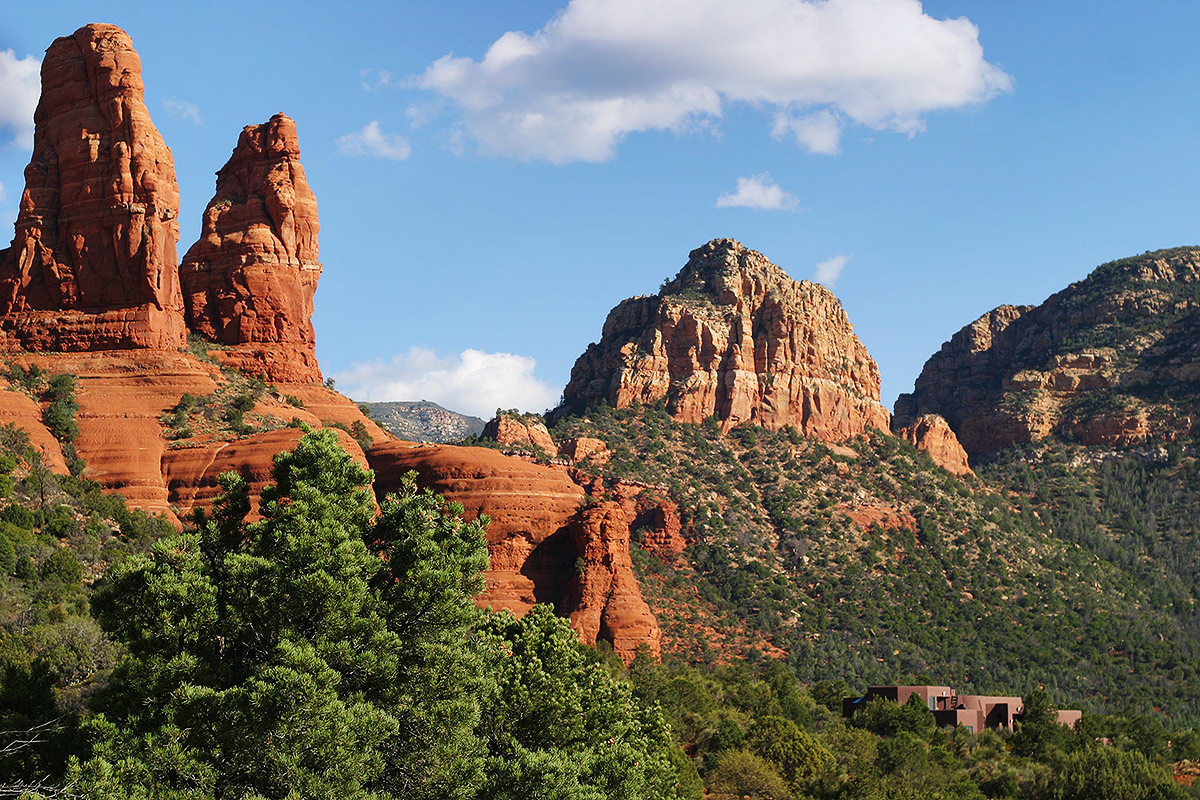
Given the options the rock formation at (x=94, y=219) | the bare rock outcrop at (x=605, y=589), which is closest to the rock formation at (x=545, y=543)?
the bare rock outcrop at (x=605, y=589)

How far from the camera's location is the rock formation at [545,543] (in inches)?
2820

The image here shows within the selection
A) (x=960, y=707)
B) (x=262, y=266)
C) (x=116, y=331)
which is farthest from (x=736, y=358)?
(x=116, y=331)

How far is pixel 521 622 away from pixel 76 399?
131 feet

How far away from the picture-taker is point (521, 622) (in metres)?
36.8

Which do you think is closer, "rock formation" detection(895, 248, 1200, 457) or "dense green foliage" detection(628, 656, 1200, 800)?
"dense green foliage" detection(628, 656, 1200, 800)

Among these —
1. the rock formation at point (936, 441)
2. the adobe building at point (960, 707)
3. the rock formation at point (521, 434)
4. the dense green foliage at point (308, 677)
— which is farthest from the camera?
the rock formation at point (936, 441)

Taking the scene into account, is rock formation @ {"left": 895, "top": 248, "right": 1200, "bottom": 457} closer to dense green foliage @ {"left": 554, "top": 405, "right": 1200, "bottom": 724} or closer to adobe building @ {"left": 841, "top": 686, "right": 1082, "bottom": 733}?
dense green foliage @ {"left": 554, "top": 405, "right": 1200, "bottom": 724}

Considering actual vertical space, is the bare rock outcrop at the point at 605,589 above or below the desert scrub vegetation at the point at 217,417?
below

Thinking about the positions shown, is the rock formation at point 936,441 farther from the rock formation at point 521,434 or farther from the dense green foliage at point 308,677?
the dense green foliage at point 308,677

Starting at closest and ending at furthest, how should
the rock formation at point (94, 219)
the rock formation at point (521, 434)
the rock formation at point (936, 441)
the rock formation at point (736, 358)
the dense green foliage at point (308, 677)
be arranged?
1. the dense green foliage at point (308, 677)
2. the rock formation at point (94, 219)
3. the rock formation at point (521, 434)
4. the rock formation at point (736, 358)
5. the rock formation at point (936, 441)

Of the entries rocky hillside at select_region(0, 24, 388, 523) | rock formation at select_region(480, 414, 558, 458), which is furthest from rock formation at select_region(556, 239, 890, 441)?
rocky hillside at select_region(0, 24, 388, 523)

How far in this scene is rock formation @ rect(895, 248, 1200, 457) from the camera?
160m

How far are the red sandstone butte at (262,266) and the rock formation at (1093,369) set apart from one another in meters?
112

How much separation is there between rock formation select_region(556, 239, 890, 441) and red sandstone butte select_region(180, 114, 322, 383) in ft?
185
